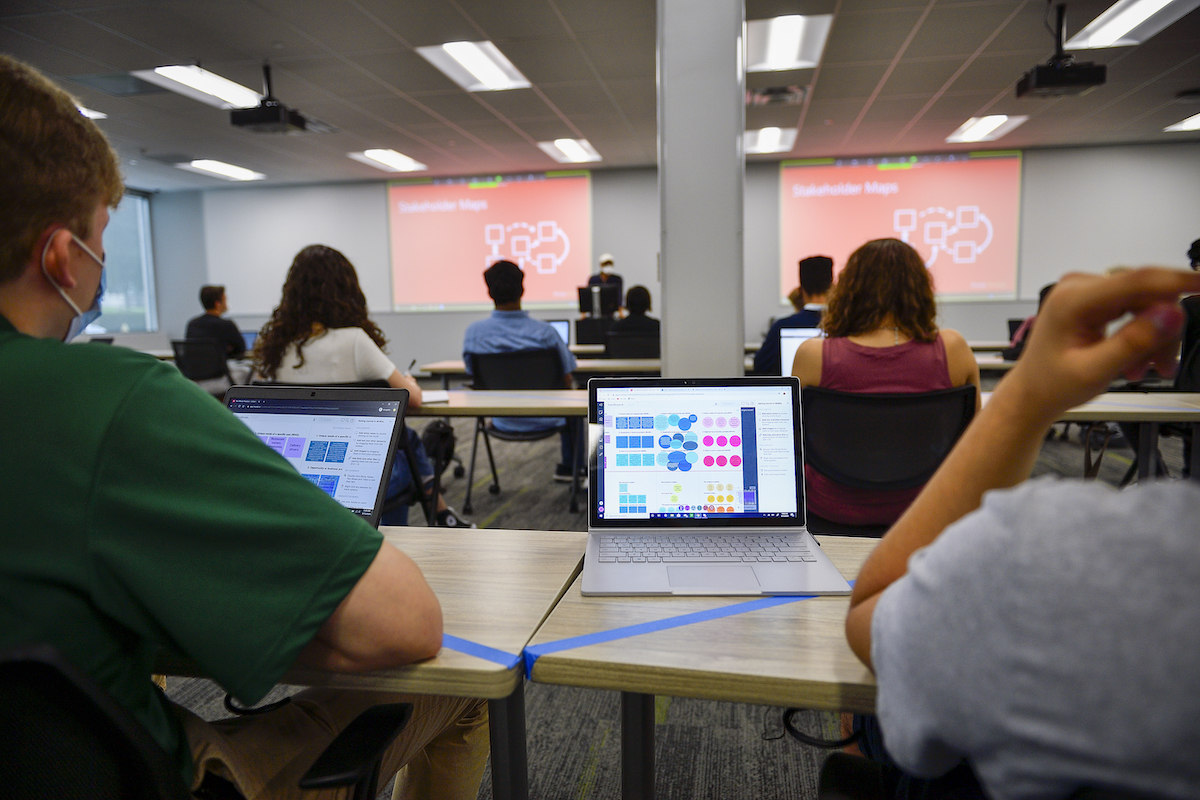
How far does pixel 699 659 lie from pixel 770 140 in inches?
283

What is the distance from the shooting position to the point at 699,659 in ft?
2.42

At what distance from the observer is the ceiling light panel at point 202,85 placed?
189 inches

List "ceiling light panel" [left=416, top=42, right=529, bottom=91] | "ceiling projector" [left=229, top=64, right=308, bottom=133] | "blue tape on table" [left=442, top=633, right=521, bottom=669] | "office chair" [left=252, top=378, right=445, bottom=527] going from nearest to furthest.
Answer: "blue tape on table" [left=442, top=633, right=521, bottom=669] < "office chair" [left=252, top=378, right=445, bottom=527] < "ceiling light panel" [left=416, top=42, right=529, bottom=91] < "ceiling projector" [left=229, top=64, right=308, bottom=133]

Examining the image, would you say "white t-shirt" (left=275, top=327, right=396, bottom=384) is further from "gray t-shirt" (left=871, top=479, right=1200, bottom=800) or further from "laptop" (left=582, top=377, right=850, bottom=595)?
"gray t-shirt" (left=871, top=479, right=1200, bottom=800)

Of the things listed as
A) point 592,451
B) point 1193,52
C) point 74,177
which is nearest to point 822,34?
point 1193,52

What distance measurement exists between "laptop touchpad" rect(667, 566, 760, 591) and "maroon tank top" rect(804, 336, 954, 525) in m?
0.79

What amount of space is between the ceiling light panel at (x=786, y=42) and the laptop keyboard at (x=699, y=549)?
3.98 m

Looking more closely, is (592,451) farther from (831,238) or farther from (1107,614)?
(831,238)

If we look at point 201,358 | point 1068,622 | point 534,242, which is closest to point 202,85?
point 201,358

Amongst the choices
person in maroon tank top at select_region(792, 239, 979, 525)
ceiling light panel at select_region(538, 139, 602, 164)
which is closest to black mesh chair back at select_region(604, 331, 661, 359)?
person in maroon tank top at select_region(792, 239, 979, 525)

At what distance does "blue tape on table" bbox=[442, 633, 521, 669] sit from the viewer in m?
0.75

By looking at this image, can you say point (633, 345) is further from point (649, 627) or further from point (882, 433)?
point (649, 627)

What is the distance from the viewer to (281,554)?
607 mm

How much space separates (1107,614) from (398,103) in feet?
20.1
